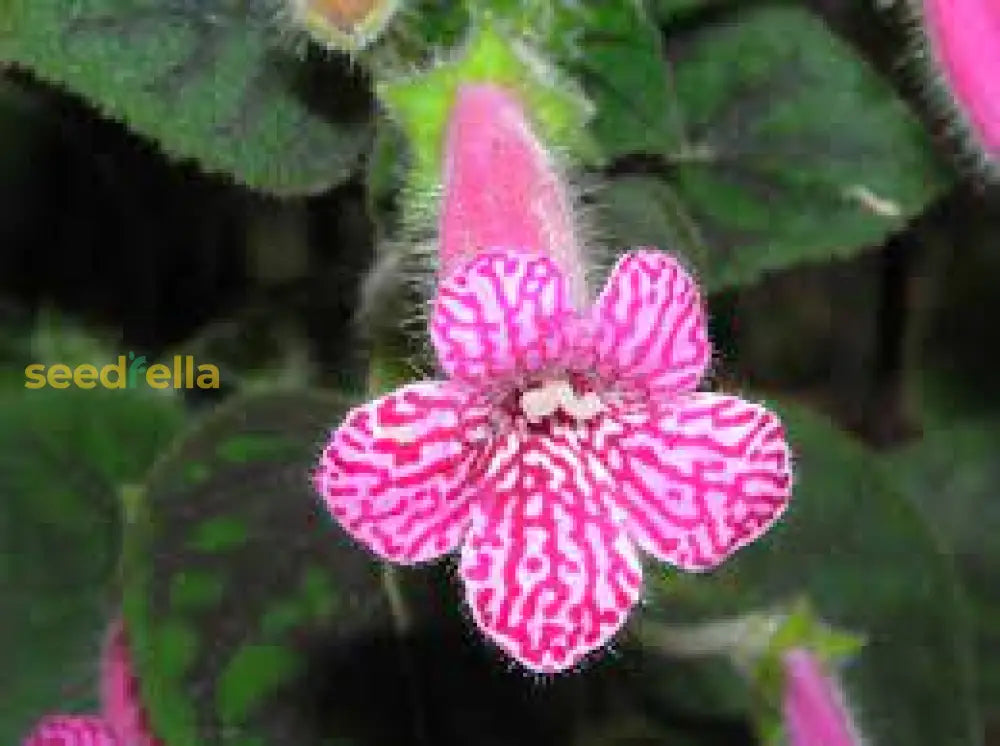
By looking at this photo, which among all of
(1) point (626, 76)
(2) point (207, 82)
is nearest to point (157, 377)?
(2) point (207, 82)

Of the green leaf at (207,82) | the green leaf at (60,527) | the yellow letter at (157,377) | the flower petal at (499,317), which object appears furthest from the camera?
the yellow letter at (157,377)

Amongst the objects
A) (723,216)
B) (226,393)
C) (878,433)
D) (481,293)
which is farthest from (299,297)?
(481,293)

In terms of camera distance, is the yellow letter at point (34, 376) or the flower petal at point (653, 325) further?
the yellow letter at point (34, 376)

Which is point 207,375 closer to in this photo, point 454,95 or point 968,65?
point 454,95

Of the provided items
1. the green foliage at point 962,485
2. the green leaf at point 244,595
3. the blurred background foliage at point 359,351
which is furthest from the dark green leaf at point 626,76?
the green foliage at point 962,485

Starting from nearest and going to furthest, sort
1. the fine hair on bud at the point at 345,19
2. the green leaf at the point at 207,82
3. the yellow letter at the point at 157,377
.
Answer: the fine hair on bud at the point at 345,19 → the green leaf at the point at 207,82 → the yellow letter at the point at 157,377

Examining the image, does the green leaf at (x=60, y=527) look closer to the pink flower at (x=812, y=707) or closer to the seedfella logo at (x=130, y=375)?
the seedfella logo at (x=130, y=375)
